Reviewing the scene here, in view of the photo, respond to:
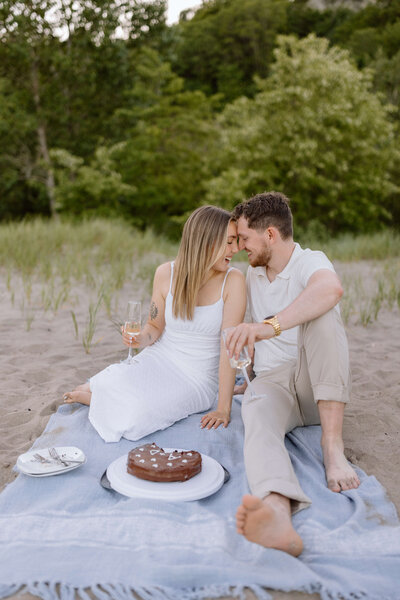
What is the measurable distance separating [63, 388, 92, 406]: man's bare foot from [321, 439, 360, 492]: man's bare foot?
150cm

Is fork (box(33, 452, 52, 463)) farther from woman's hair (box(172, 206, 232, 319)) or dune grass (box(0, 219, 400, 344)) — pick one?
dune grass (box(0, 219, 400, 344))

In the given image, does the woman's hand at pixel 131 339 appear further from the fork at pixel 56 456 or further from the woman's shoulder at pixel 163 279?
the fork at pixel 56 456

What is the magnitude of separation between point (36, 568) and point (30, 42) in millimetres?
22990

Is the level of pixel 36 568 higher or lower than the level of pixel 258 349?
lower

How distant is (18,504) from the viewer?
8.20 feet

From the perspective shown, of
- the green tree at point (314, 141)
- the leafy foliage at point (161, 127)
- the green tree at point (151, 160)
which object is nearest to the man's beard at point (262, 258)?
the green tree at point (314, 141)

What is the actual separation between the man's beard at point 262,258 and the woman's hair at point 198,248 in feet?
0.66

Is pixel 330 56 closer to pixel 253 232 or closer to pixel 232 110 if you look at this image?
pixel 232 110

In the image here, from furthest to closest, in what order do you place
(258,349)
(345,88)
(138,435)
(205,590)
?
(345,88)
(258,349)
(138,435)
(205,590)

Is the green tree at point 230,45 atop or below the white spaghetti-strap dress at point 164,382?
atop

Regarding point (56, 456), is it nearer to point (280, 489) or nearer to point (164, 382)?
point (164, 382)

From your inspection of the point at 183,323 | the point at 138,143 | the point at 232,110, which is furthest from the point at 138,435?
the point at 138,143

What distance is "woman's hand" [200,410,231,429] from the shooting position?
10.7ft

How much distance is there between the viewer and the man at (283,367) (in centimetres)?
235
